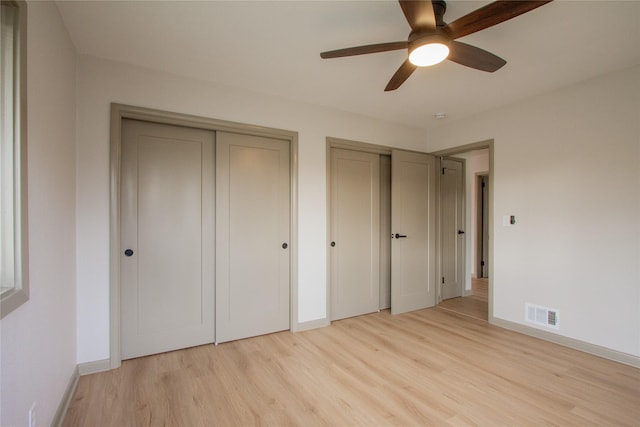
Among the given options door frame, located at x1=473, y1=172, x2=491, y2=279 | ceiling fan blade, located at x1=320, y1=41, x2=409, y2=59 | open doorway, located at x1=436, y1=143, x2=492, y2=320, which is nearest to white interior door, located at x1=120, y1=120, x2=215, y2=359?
ceiling fan blade, located at x1=320, y1=41, x2=409, y2=59

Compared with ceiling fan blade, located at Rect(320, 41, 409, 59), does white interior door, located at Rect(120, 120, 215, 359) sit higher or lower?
lower

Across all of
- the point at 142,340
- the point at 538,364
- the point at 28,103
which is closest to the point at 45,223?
the point at 28,103

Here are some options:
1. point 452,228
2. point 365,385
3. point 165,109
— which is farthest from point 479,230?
point 165,109

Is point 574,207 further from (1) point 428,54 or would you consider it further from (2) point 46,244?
(2) point 46,244

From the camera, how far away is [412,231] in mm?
3898

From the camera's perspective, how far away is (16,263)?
125 centimetres

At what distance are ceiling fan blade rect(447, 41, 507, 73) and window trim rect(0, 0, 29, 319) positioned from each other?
2151 millimetres

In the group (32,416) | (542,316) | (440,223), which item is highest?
(440,223)

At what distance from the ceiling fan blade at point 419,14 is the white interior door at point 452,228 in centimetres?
307

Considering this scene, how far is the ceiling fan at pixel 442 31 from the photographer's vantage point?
4.52ft

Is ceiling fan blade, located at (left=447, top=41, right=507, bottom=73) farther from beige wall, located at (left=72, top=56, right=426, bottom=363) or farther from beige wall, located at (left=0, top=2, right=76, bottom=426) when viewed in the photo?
beige wall, located at (left=0, top=2, right=76, bottom=426)

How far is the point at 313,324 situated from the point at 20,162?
2785 millimetres

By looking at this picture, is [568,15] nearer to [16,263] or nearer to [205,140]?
[205,140]

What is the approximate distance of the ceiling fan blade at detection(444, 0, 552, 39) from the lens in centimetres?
133
